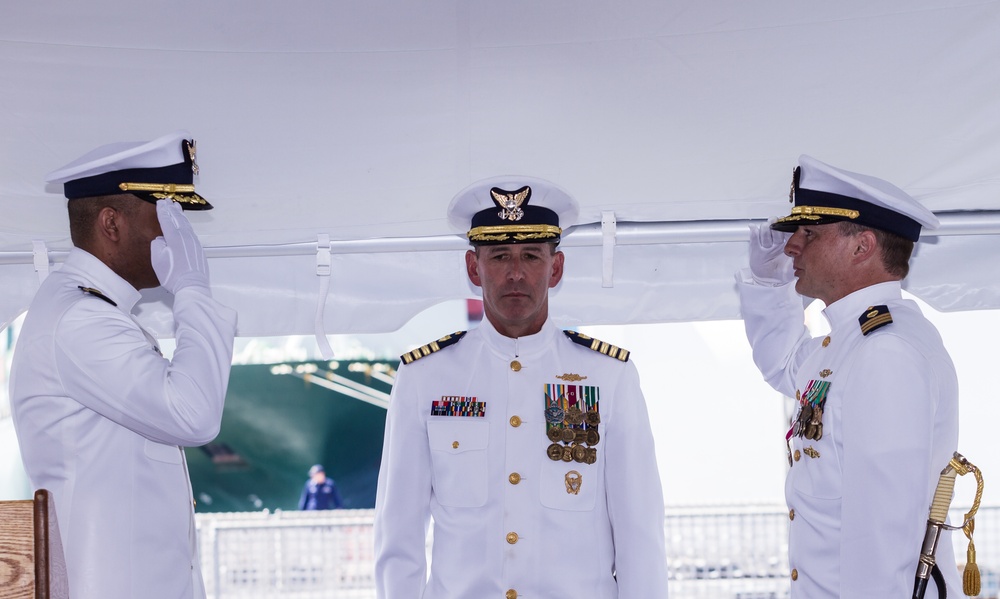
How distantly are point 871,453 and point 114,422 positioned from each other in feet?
6.78

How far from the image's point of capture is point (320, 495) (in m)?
12.6

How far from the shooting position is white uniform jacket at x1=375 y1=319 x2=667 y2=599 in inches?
112

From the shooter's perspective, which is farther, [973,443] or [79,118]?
[973,443]

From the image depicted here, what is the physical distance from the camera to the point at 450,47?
295cm

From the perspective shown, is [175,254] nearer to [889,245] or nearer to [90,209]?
[90,209]

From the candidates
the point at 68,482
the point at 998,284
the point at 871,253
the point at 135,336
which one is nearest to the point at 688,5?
the point at 871,253

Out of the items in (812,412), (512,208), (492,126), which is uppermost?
(492,126)

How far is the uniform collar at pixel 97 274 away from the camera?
2.62 meters

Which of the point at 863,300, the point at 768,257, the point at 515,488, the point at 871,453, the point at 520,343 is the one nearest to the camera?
the point at 871,453

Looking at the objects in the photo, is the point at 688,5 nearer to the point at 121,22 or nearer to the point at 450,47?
the point at 450,47

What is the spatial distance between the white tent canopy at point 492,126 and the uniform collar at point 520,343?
378 millimetres

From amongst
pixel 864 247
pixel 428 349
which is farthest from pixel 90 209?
pixel 864 247

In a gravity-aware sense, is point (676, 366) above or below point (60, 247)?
below

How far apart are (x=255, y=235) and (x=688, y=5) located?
1.73 m
